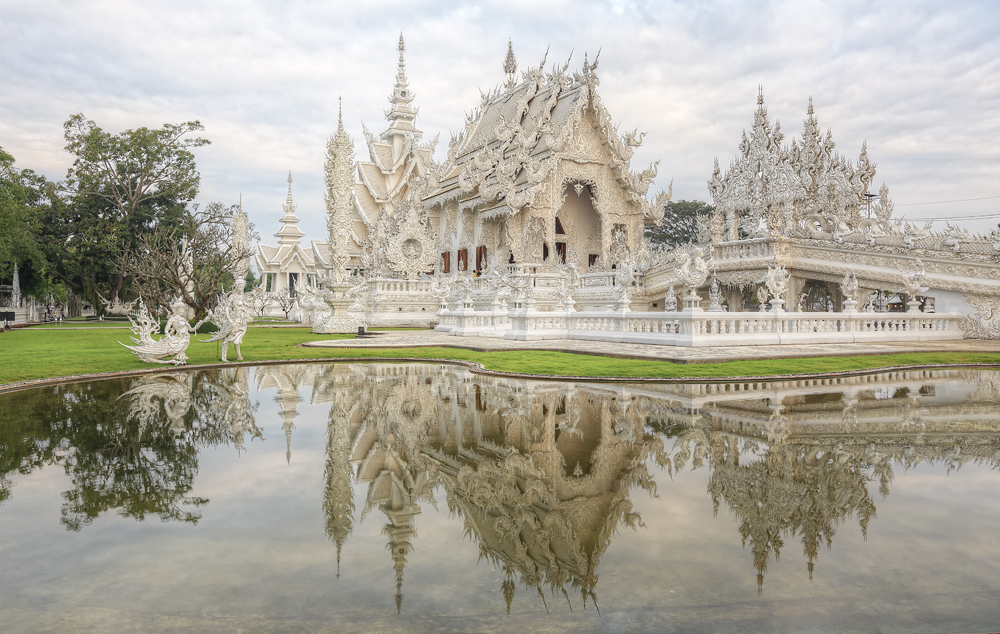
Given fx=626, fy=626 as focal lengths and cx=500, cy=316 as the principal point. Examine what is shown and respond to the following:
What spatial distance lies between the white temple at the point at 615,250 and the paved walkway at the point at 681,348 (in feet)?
1.62

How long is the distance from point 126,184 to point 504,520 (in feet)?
129

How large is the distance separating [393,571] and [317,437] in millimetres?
3038

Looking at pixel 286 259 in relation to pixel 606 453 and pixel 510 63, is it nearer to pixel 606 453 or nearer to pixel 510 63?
pixel 510 63

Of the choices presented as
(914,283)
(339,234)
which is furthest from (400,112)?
(914,283)

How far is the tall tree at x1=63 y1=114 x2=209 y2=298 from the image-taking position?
3447 cm

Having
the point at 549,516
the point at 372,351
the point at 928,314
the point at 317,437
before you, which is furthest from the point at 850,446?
the point at 928,314

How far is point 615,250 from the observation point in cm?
2595

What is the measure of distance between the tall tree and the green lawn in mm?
20974

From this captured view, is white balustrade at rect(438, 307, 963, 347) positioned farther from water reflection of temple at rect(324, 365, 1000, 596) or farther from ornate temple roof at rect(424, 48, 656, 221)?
ornate temple roof at rect(424, 48, 656, 221)

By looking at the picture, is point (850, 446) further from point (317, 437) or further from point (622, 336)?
point (622, 336)

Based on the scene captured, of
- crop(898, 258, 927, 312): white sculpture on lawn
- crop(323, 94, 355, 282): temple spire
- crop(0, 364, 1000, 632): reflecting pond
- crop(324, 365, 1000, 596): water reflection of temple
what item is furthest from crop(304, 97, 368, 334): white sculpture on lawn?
crop(898, 258, 927, 312): white sculpture on lawn

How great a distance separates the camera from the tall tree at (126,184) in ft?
113

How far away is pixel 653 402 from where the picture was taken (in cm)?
748

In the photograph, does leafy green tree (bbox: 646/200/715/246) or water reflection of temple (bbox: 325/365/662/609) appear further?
leafy green tree (bbox: 646/200/715/246)
